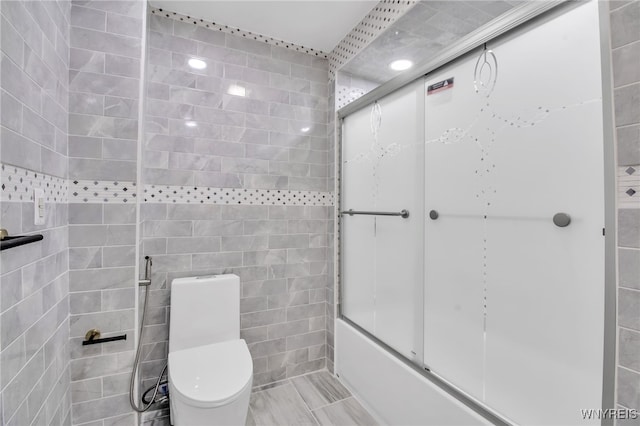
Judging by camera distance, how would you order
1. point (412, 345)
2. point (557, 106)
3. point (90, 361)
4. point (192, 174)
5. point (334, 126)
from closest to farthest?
point (557, 106), point (90, 361), point (412, 345), point (192, 174), point (334, 126)

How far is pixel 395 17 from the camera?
5.58ft

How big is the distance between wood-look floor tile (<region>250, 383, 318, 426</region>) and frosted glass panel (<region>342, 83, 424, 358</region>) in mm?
668

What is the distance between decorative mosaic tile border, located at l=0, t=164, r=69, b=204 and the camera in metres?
0.88

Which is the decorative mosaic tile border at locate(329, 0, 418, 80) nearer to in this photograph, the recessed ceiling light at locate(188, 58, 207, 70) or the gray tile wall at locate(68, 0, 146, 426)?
the recessed ceiling light at locate(188, 58, 207, 70)

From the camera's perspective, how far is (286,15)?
6.38ft

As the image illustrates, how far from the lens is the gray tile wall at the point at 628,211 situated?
2.66 feet

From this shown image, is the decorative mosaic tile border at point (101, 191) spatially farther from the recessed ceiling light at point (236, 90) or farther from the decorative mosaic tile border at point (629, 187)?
the decorative mosaic tile border at point (629, 187)

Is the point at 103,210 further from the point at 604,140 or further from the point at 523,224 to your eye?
the point at 604,140

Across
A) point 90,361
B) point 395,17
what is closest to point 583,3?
point 395,17

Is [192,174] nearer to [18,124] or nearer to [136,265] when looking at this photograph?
[136,265]

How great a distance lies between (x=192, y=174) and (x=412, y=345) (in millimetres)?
1734

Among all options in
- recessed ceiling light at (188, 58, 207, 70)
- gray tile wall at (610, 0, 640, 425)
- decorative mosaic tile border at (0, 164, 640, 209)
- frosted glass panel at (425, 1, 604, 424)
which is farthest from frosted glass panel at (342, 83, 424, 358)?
recessed ceiling light at (188, 58, 207, 70)

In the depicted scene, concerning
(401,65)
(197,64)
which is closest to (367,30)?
(401,65)

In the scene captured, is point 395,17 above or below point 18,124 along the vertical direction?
above
